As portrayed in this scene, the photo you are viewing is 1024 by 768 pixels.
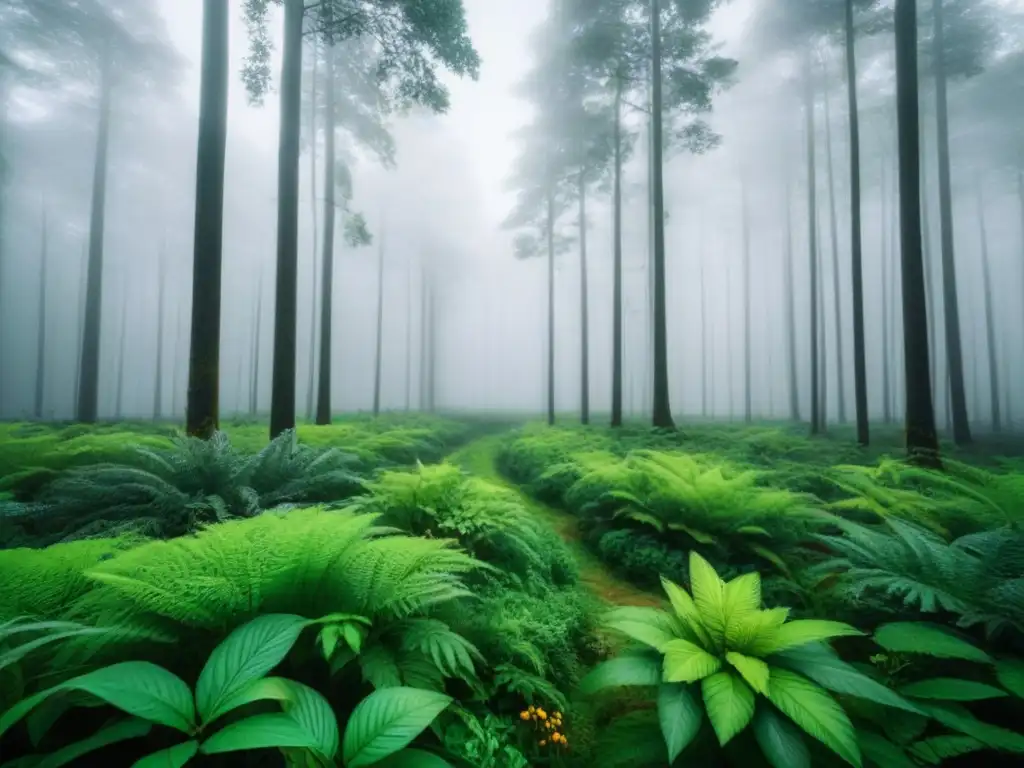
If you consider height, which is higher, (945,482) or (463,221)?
(463,221)

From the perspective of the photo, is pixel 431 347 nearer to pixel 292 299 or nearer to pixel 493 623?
pixel 292 299

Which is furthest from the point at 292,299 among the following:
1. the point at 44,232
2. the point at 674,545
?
the point at 44,232

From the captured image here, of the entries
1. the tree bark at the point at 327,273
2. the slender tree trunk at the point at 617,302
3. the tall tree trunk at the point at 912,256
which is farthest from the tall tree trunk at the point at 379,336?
the tall tree trunk at the point at 912,256

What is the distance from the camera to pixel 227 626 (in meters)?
1.71

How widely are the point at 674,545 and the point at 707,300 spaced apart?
33.0 metres

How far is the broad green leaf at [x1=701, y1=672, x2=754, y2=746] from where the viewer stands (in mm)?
1532

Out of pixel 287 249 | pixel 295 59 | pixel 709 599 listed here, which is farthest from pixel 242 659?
pixel 295 59

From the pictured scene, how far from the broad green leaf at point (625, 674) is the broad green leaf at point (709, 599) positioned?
0.30m

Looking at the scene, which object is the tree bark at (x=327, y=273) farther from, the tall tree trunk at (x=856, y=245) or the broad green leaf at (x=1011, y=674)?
the tall tree trunk at (x=856, y=245)

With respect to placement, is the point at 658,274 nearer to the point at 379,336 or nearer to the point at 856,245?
the point at 856,245

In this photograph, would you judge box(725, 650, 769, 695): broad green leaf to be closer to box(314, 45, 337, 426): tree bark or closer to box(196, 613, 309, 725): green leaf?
box(196, 613, 309, 725): green leaf

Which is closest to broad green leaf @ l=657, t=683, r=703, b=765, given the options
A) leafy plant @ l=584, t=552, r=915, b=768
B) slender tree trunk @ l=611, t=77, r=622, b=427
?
leafy plant @ l=584, t=552, r=915, b=768

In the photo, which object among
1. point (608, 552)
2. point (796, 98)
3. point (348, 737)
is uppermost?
point (796, 98)

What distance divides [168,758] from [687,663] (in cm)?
177
